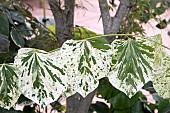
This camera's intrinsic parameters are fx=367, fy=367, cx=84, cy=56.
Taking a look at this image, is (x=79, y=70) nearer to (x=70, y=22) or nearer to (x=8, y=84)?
(x=8, y=84)

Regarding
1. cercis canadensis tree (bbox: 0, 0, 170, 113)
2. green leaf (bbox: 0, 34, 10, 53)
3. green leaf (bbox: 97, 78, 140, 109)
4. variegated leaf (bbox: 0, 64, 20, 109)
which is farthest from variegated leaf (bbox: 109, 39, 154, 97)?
green leaf (bbox: 97, 78, 140, 109)

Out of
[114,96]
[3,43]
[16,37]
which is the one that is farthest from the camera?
[114,96]

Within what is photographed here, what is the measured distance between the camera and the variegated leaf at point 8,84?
37 centimetres

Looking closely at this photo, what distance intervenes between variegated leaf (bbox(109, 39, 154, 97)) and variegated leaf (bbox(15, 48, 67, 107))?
0.16ft

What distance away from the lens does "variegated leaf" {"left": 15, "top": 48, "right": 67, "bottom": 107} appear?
0.33m

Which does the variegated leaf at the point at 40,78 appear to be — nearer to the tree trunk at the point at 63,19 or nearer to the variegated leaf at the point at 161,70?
the variegated leaf at the point at 161,70

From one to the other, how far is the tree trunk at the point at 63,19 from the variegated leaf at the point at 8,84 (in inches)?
9.8

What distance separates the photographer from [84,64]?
1.10ft

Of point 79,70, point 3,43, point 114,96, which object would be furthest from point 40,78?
point 114,96

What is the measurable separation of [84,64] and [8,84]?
0.09 metres

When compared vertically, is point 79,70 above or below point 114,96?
above

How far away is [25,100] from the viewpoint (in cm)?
70

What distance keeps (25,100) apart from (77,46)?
387mm

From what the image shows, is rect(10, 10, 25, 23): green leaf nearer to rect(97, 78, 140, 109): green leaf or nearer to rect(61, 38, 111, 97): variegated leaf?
rect(97, 78, 140, 109): green leaf
